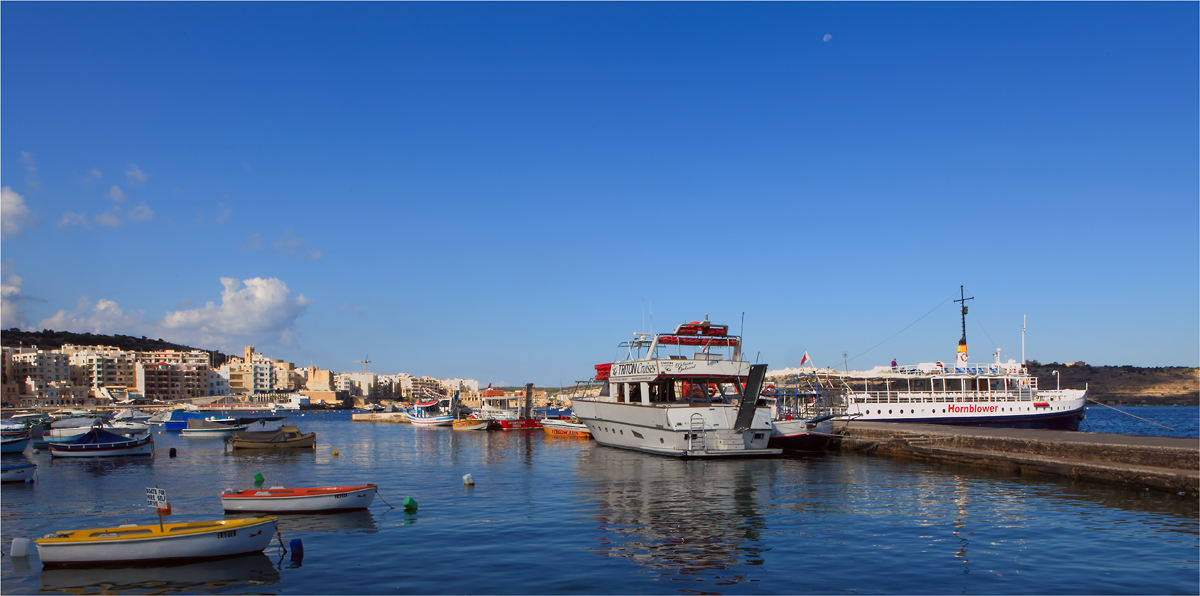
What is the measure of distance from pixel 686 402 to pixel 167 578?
28.8 metres

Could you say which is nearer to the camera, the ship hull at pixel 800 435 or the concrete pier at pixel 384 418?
the ship hull at pixel 800 435

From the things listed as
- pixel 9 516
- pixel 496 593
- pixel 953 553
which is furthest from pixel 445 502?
pixel 953 553

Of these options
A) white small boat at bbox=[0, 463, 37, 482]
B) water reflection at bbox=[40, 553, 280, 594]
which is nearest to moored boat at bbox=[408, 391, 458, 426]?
white small boat at bbox=[0, 463, 37, 482]

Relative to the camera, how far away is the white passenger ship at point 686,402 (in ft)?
121

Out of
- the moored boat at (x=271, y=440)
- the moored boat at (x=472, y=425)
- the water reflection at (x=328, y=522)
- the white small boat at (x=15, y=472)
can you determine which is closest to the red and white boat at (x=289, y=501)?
the water reflection at (x=328, y=522)

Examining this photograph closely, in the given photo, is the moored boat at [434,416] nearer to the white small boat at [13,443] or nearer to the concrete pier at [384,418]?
the concrete pier at [384,418]

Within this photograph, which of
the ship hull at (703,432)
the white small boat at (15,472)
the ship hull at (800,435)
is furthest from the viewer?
the ship hull at (800,435)

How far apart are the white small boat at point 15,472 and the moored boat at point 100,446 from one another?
13368mm

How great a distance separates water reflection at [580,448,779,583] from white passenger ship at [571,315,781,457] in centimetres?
132

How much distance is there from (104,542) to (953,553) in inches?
744

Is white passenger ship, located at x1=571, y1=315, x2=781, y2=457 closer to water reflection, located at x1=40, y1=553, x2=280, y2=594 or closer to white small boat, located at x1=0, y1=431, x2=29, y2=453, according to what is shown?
water reflection, located at x1=40, y1=553, x2=280, y2=594

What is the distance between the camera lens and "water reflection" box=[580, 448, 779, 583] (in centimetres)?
1631

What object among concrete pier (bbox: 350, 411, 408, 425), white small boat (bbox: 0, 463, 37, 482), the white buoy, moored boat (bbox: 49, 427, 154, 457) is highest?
the white buoy

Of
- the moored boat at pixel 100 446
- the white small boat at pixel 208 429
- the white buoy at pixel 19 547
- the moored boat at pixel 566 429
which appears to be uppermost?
the white buoy at pixel 19 547
